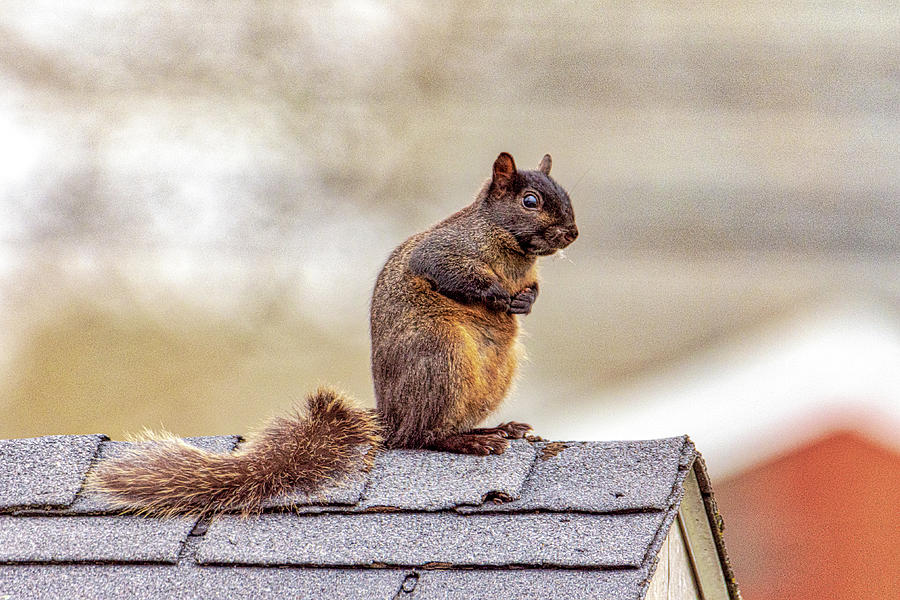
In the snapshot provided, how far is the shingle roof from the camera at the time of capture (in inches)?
75.4

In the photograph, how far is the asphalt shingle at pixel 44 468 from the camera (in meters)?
2.39

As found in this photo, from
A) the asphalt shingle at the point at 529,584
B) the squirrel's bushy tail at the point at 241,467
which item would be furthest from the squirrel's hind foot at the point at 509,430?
the asphalt shingle at the point at 529,584

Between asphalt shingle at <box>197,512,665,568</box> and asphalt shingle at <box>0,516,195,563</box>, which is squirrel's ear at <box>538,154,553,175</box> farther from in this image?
asphalt shingle at <box>0,516,195,563</box>

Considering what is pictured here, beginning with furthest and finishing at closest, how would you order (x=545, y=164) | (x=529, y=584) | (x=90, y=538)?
(x=545, y=164) < (x=90, y=538) < (x=529, y=584)

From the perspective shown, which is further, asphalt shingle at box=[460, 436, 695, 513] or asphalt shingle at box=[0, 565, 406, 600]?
asphalt shingle at box=[460, 436, 695, 513]

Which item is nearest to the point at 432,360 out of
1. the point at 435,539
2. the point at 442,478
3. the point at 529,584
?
the point at 442,478

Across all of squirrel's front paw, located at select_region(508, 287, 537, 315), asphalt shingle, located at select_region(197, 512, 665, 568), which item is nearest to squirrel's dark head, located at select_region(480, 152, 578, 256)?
squirrel's front paw, located at select_region(508, 287, 537, 315)

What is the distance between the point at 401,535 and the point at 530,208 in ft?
3.76

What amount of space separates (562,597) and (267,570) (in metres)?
0.60

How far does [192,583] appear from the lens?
6.60 ft

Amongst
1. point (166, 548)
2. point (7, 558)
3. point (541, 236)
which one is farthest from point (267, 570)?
point (541, 236)

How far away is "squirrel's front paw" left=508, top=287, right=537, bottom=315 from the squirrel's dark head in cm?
14

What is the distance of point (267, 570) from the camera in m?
2.02

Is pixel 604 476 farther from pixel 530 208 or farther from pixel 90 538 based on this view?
pixel 90 538
